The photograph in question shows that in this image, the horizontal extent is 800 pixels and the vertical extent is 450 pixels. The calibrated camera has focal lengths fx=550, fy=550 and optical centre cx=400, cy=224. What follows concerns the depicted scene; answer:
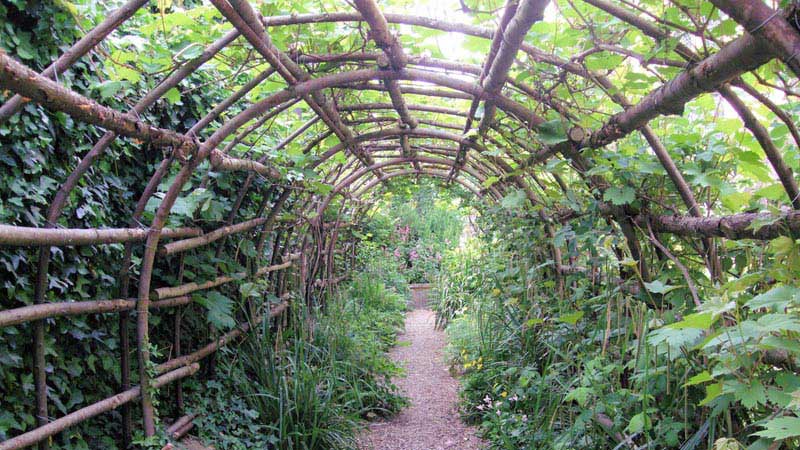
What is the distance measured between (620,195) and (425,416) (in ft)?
9.98

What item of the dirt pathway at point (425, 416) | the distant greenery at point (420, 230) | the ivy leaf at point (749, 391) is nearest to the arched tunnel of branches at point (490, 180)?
the ivy leaf at point (749, 391)

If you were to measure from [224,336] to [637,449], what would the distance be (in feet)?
8.05

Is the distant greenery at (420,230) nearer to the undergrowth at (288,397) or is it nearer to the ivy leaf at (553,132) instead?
the undergrowth at (288,397)

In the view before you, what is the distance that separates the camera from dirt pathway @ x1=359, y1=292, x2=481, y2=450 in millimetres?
4012

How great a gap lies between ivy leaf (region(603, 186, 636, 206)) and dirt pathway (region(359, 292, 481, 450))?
7.40 ft

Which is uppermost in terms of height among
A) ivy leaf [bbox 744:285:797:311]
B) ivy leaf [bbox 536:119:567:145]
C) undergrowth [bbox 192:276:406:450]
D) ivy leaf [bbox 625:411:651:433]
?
ivy leaf [bbox 536:119:567:145]

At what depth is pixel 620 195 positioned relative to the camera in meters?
2.27

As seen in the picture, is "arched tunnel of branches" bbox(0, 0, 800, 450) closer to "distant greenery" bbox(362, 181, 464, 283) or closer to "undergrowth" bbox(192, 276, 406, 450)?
"undergrowth" bbox(192, 276, 406, 450)

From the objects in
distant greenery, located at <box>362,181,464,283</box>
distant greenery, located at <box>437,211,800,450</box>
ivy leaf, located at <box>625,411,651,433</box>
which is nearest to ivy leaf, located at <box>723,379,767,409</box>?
distant greenery, located at <box>437,211,800,450</box>

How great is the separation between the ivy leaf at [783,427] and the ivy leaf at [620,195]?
123cm

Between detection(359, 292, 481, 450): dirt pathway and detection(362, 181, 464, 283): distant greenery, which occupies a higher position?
detection(362, 181, 464, 283): distant greenery

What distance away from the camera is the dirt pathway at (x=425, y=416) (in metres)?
4.01

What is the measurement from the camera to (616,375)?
2479mm

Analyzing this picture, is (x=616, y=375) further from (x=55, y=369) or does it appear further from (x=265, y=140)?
(x=265, y=140)
